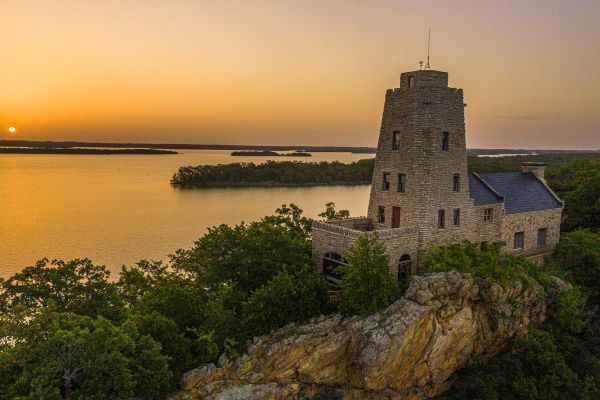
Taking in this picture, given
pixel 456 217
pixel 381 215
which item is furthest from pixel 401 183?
pixel 456 217

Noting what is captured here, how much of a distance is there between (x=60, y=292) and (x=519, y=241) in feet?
98.9

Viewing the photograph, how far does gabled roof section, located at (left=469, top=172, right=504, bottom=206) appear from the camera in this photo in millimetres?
29866

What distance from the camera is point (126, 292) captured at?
95.2 feet

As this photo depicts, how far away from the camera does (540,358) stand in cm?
2458

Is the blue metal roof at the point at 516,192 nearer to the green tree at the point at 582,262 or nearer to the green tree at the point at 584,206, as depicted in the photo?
the green tree at the point at 582,262

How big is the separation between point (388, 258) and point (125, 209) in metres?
57.1

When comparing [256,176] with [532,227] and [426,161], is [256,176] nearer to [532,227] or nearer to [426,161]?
[532,227]

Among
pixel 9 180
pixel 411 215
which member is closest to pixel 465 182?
pixel 411 215

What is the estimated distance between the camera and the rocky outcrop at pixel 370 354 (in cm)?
2256

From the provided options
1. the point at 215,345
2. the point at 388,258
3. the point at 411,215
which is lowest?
the point at 215,345

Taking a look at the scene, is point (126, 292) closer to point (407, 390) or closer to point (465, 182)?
point (407, 390)

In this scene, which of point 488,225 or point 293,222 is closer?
point 488,225

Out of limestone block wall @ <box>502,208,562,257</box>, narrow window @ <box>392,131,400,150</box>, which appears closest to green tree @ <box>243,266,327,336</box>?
narrow window @ <box>392,131,400,150</box>

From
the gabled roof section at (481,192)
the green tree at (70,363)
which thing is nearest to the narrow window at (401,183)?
the gabled roof section at (481,192)
